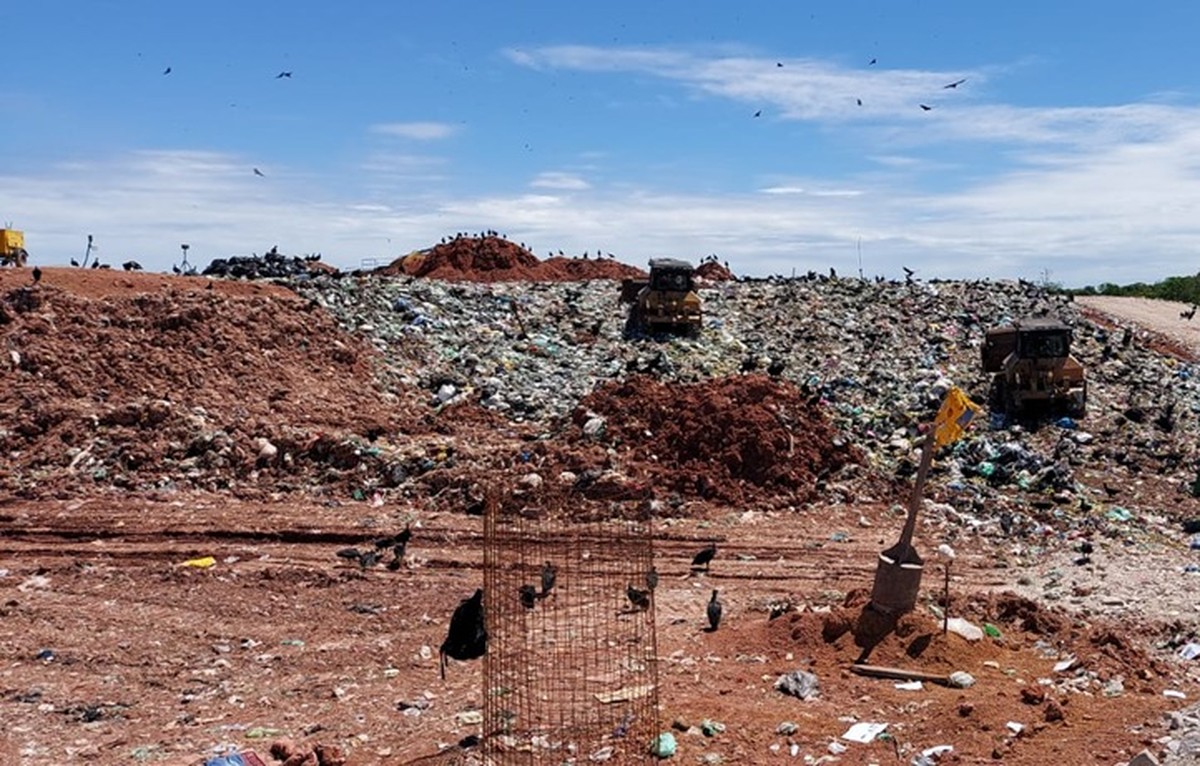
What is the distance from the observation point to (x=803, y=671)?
6785 mm

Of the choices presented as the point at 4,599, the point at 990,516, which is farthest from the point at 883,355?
the point at 4,599

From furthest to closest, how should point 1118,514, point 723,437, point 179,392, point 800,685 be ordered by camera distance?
point 179,392
point 723,437
point 1118,514
point 800,685

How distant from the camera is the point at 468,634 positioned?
6332 millimetres

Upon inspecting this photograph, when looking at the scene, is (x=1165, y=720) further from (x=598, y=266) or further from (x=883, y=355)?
(x=598, y=266)

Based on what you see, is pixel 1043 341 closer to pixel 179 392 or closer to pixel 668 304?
pixel 668 304

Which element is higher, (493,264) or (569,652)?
(493,264)

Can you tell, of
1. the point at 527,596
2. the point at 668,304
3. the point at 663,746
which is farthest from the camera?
the point at 668,304

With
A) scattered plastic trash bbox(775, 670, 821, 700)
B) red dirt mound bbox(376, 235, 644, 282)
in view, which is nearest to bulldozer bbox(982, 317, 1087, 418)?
scattered plastic trash bbox(775, 670, 821, 700)

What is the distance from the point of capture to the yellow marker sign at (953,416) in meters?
6.50

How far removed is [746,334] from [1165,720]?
1414 cm

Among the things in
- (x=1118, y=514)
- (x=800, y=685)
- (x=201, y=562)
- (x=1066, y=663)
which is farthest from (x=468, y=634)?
(x=1118, y=514)

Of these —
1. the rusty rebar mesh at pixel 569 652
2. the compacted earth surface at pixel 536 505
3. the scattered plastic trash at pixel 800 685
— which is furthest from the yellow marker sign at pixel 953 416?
the rusty rebar mesh at pixel 569 652

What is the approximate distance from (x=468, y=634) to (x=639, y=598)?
2308 millimetres

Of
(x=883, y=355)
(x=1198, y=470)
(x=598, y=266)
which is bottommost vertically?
(x=1198, y=470)
